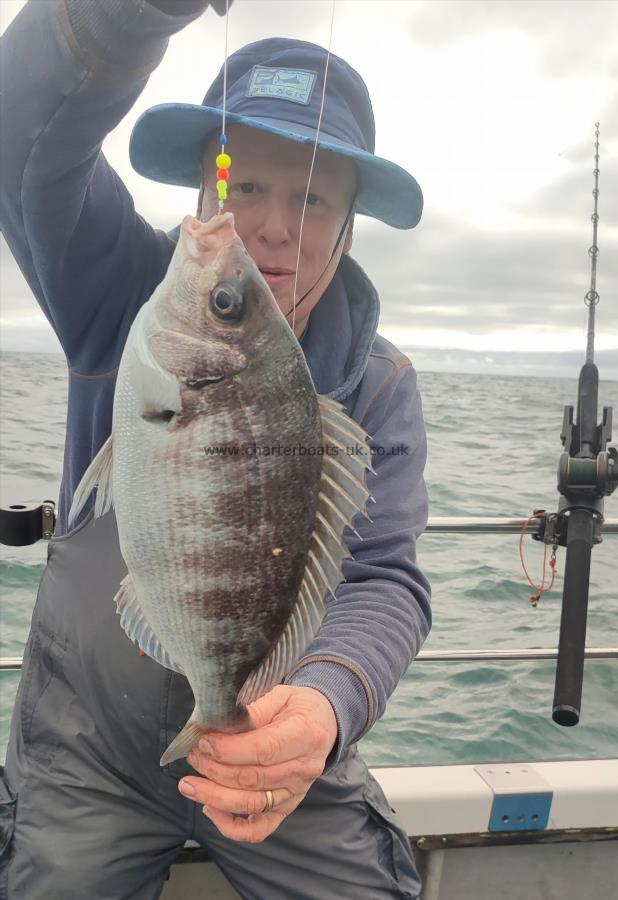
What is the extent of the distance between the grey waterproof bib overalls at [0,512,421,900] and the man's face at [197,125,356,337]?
0.82 meters

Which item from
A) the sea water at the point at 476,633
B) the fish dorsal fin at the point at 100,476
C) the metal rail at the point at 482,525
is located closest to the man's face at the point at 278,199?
the fish dorsal fin at the point at 100,476

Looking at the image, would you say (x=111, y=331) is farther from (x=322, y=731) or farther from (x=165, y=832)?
(x=165, y=832)

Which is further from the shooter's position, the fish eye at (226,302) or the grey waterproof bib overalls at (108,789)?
the grey waterproof bib overalls at (108,789)

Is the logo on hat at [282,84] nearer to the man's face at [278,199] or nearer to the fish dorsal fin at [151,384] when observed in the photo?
the man's face at [278,199]

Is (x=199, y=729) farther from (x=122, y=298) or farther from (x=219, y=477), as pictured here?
(x=122, y=298)

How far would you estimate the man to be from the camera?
172cm

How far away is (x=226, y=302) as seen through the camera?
136cm

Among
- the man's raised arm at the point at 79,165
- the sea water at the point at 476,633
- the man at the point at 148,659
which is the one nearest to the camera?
the man's raised arm at the point at 79,165

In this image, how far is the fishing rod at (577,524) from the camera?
112 inches

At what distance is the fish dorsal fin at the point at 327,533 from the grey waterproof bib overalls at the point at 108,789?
1.68 ft

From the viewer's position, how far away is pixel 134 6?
1.18 metres

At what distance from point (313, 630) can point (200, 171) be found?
142cm

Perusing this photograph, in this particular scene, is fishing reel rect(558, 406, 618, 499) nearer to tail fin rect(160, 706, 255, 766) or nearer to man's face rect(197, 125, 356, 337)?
man's face rect(197, 125, 356, 337)

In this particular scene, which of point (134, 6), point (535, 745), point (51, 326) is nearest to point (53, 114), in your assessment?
point (134, 6)
